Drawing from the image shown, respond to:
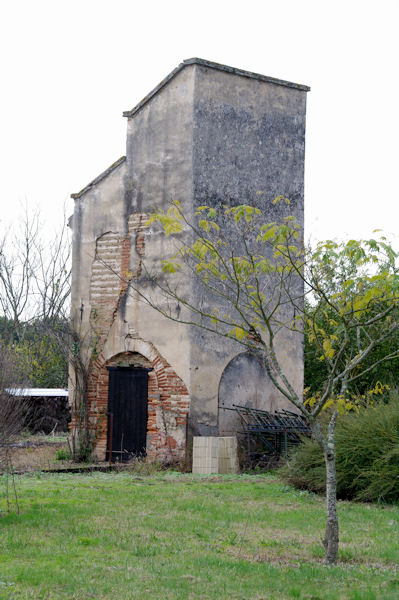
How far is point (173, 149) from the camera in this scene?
→ 1670cm

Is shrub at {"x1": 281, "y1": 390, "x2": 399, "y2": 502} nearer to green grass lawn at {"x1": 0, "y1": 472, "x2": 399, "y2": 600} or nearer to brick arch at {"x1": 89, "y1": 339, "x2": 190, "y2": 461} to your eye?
green grass lawn at {"x1": 0, "y1": 472, "x2": 399, "y2": 600}

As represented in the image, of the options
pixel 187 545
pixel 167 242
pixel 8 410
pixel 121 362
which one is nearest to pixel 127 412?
pixel 121 362

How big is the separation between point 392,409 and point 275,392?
5217 millimetres

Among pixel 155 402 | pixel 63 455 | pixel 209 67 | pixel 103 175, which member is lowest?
pixel 63 455

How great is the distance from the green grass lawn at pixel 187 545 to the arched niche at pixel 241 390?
168 inches

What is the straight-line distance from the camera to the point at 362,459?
11.4 metres

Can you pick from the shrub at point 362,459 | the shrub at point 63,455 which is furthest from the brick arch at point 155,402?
the shrub at point 362,459

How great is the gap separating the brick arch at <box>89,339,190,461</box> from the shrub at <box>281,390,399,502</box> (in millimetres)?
3793

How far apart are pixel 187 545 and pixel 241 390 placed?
900 centimetres

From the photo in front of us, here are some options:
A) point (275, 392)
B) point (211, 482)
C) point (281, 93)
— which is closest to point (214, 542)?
point (211, 482)

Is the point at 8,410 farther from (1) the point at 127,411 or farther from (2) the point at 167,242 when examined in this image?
(2) the point at 167,242

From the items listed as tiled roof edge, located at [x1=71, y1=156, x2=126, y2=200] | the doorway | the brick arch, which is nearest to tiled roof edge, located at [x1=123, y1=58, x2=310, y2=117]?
tiled roof edge, located at [x1=71, y1=156, x2=126, y2=200]

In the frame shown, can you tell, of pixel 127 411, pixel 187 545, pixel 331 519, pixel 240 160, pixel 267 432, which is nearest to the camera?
pixel 331 519

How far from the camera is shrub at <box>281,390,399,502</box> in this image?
10969mm
